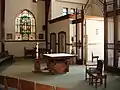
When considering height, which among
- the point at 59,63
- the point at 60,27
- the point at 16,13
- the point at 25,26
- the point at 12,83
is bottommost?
the point at 59,63

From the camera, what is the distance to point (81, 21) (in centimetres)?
1125

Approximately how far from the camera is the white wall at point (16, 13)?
15.3 meters

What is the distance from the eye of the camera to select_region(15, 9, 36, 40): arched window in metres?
15.8

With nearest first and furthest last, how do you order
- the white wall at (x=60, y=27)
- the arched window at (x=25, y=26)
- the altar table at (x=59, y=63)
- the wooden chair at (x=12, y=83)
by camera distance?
the wooden chair at (x=12, y=83) < the altar table at (x=59, y=63) < the white wall at (x=60, y=27) < the arched window at (x=25, y=26)

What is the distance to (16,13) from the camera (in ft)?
50.9

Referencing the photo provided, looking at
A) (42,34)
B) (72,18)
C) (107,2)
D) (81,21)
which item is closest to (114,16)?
(107,2)

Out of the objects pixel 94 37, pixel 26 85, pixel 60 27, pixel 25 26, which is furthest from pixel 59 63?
pixel 25 26

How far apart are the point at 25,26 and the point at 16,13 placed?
122 centimetres

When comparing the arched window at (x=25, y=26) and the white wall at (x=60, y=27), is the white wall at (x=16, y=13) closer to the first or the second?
the arched window at (x=25, y=26)

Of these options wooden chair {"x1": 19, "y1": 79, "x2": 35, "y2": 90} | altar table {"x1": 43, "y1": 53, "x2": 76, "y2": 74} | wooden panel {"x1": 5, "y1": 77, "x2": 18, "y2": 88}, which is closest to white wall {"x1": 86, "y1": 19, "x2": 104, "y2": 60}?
altar table {"x1": 43, "y1": 53, "x2": 76, "y2": 74}

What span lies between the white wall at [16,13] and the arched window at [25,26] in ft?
0.94

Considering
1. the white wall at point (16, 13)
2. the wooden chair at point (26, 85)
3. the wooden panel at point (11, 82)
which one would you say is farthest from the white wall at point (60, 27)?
the wooden chair at point (26, 85)

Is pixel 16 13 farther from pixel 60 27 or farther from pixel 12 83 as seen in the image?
pixel 12 83

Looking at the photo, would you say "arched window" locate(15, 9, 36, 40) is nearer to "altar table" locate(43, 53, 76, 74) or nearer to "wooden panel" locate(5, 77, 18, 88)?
"altar table" locate(43, 53, 76, 74)
